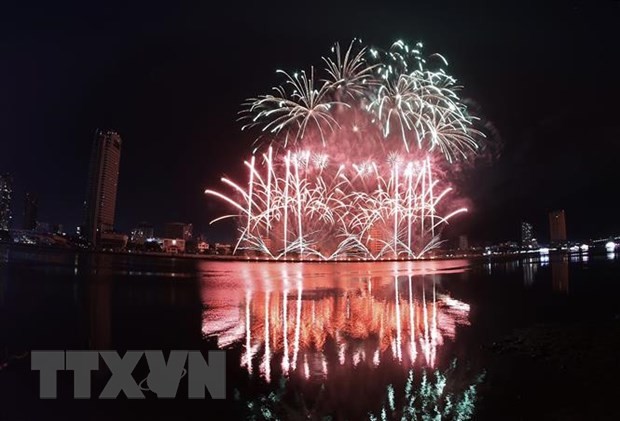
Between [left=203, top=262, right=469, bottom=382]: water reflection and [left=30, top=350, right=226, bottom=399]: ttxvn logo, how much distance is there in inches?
40.5

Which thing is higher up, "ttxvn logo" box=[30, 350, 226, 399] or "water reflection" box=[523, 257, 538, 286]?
"water reflection" box=[523, 257, 538, 286]

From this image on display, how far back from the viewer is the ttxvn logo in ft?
32.4

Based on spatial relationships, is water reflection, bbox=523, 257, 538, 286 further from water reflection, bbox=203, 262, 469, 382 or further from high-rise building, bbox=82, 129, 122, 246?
high-rise building, bbox=82, 129, 122, 246

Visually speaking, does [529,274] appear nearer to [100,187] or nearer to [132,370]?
[132,370]

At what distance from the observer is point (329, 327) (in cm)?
1627

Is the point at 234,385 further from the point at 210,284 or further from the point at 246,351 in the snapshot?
the point at 210,284

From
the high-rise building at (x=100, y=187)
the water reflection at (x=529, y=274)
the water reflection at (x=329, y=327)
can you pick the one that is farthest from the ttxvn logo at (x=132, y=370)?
the high-rise building at (x=100, y=187)

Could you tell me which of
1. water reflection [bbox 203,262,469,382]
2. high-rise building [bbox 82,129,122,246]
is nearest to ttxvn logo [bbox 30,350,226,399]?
water reflection [bbox 203,262,469,382]

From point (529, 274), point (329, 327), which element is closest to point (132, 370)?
point (329, 327)

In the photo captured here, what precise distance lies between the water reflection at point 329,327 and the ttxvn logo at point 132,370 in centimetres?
103

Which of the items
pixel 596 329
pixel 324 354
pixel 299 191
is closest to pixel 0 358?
pixel 324 354

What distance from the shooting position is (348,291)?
27.6m

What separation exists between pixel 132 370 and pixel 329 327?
6.98m

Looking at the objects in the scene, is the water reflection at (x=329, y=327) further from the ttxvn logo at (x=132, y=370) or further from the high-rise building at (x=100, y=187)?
the high-rise building at (x=100, y=187)
